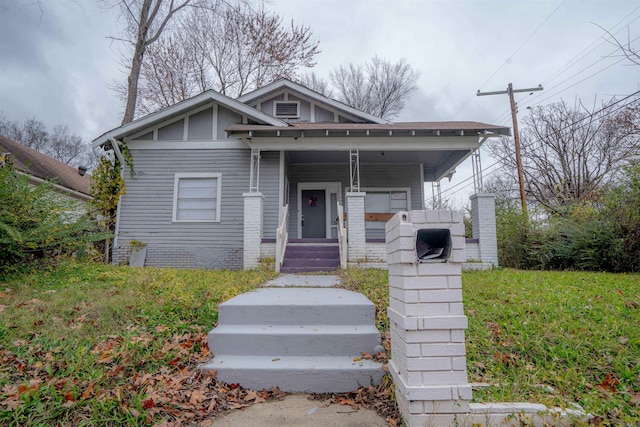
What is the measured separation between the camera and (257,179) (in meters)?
8.07

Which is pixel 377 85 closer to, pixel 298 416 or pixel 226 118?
pixel 226 118

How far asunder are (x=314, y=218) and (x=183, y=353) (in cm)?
765

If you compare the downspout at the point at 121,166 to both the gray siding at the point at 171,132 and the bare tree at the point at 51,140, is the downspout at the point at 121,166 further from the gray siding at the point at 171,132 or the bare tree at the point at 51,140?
the bare tree at the point at 51,140

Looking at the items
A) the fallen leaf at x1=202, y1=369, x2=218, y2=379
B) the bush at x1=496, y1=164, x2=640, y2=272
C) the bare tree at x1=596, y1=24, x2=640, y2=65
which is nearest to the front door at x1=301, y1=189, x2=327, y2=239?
the bush at x1=496, y1=164, x2=640, y2=272

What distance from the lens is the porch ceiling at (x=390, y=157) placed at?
30.3 ft

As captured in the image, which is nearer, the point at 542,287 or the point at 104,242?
the point at 542,287

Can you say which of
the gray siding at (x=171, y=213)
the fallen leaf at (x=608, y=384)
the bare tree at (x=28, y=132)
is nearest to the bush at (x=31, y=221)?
the gray siding at (x=171, y=213)

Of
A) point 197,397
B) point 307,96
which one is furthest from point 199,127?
point 197,397

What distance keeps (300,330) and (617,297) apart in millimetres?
4132

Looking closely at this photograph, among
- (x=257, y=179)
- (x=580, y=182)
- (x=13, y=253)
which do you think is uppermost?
(x=580, y=182)

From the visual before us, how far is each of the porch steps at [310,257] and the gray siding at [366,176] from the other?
7.93ft

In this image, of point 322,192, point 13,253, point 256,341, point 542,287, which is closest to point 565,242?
point 542,287

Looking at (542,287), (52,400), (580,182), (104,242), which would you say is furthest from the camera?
(580,182)

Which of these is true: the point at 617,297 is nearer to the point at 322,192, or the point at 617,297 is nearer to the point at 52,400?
the point at 52,400
